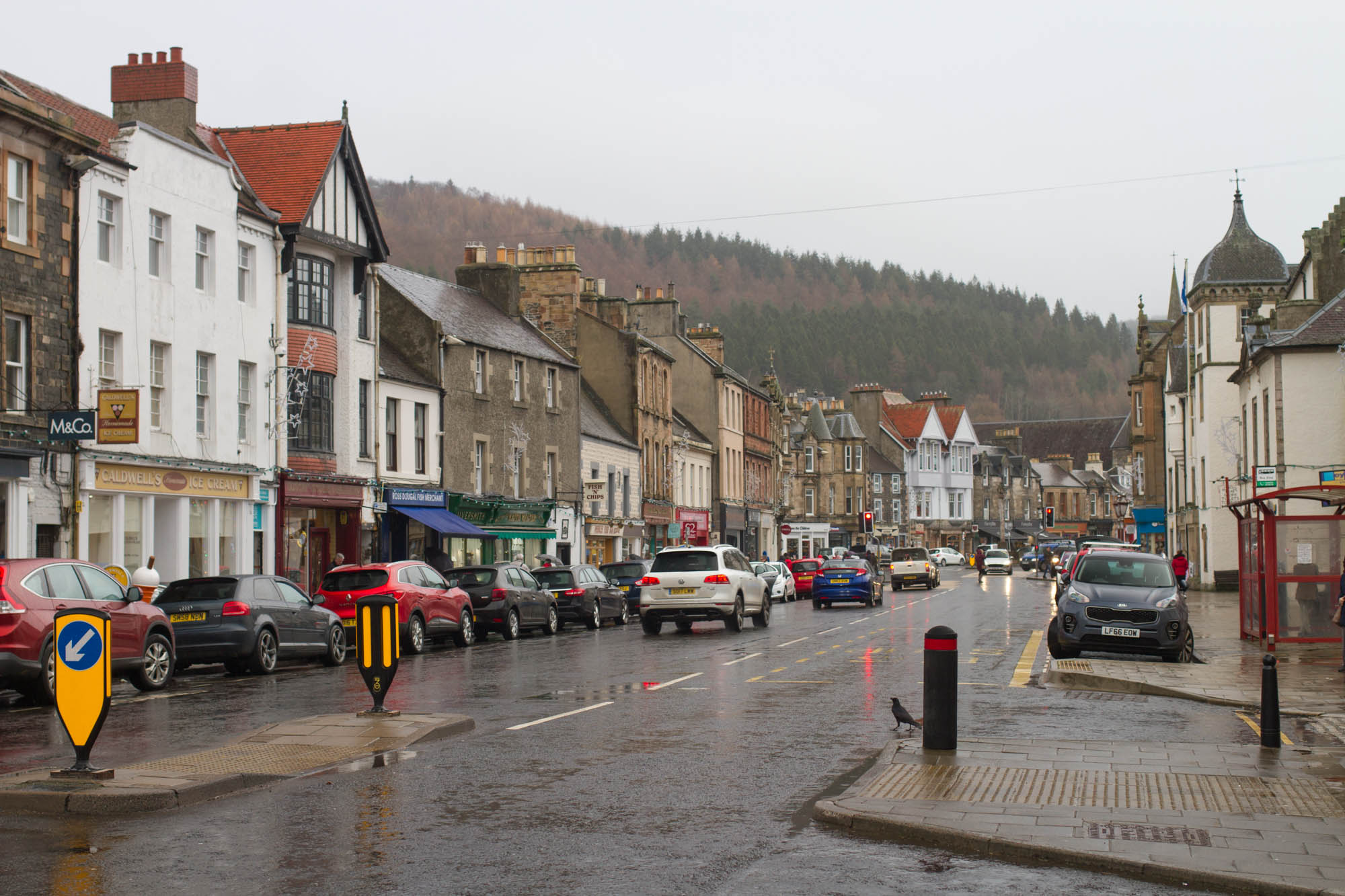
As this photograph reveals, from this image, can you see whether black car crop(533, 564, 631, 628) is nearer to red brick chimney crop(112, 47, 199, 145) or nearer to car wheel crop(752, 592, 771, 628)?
car wheel crop(752, 592, 771, 628)

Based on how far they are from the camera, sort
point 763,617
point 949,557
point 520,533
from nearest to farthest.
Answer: point 763,617
point 520,533
point 949,557

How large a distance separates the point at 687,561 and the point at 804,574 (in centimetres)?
2748

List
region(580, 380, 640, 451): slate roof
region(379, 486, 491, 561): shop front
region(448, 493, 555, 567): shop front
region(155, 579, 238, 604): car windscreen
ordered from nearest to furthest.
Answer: region(155, 579, 238, 604): car windscreen < region(379, 486, 491, 561): shop front < region(448, 493, 555, 567): shop front < region(580, 380, 640, 451): slate roof

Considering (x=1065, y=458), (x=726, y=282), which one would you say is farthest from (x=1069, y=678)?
(x=1065, y=458)

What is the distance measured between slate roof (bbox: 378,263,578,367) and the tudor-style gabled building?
17.7 feet

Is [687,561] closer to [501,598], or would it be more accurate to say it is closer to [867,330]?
[501,598]

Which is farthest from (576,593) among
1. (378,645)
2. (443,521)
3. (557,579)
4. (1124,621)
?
(378,645)

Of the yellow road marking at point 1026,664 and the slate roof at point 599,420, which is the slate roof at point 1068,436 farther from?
the yellow road marking at point 1026,664

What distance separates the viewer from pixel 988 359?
616 feet

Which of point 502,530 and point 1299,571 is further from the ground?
point 502,530

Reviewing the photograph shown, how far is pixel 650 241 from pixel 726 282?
1350cm

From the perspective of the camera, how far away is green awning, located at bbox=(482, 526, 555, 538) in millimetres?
44156

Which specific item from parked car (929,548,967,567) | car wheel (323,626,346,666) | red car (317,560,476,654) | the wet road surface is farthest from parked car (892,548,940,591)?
parked car (929,548,967,567)

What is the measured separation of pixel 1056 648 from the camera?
847 inches
